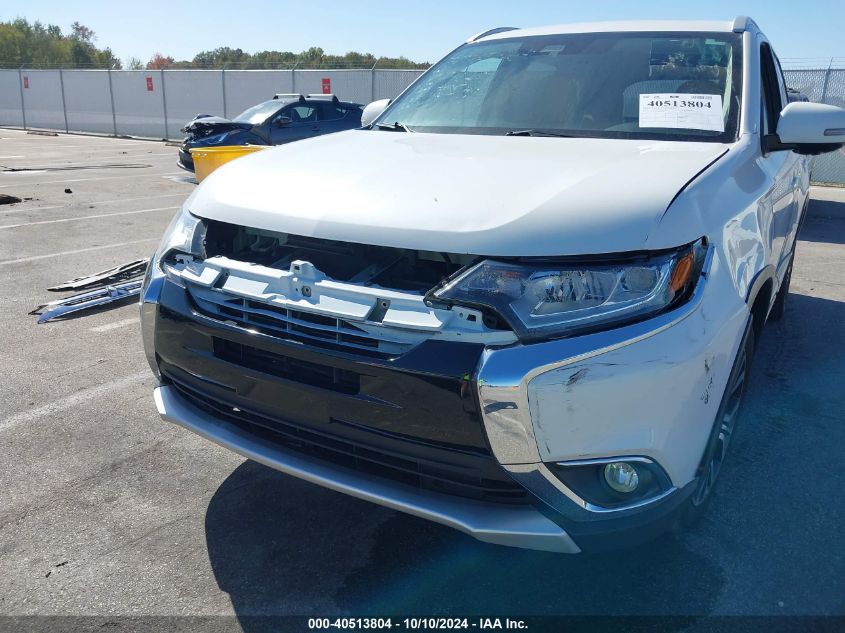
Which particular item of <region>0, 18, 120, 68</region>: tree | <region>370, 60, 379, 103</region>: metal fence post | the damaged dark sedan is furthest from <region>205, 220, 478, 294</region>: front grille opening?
<region>0, 18, 120, 68</region>: tree

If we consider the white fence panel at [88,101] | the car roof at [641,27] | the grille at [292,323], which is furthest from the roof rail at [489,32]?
the white fence panel at [88,101]

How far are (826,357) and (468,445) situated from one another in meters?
3.45

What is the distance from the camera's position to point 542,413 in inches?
76.5

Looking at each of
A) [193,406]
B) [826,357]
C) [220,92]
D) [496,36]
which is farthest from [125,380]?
[220,92]

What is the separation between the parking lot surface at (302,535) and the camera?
2389 millimetres

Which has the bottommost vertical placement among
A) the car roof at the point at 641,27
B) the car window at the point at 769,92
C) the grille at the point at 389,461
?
the grille at the point at 389,461

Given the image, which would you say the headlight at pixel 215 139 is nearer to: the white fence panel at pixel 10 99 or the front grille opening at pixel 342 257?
the front grille opening at pixel 342 257

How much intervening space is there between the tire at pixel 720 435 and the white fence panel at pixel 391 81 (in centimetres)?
1978

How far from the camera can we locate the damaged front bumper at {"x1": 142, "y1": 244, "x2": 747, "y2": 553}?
194 cm

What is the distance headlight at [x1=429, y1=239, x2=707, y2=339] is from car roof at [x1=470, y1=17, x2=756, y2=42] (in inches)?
79.1

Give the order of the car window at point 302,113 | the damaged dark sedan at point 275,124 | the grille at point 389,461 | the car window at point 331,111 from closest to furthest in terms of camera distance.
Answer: the grille at point 389,461 < the damaged dark sedan at point 275,124 < the car window at point 302,113 < the car window at point 331,111

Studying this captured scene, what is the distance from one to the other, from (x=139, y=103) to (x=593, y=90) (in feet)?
90.0

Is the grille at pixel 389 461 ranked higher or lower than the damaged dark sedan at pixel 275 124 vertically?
lower

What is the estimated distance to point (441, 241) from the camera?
82.4 inches
